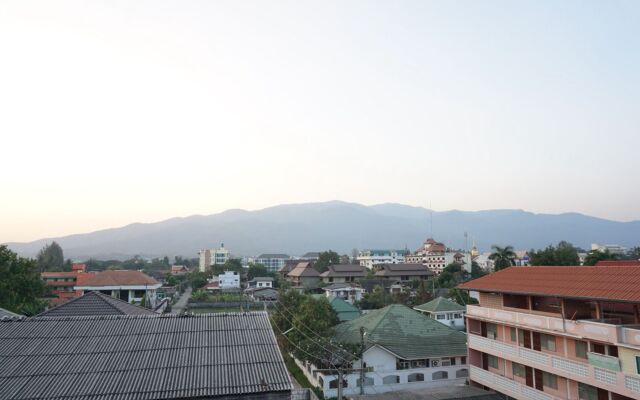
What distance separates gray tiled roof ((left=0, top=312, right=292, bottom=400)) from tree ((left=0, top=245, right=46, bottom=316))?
28.7m

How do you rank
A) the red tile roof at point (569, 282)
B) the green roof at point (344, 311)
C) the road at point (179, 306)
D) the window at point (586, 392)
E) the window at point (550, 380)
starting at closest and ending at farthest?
the red tile roof at point (569, 282) < the window at point (586, 392) < the window at point (550, 380) < the green roof at point (344, 311) < the road at point (179, 306)

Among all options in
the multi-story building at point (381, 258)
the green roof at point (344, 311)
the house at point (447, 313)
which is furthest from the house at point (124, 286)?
the multi-story building at point (381, 258)

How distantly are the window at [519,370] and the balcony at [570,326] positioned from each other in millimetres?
2106

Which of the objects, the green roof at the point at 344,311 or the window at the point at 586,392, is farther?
the green roof at the point at 344,311

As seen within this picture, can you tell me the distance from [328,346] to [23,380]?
16388 mm

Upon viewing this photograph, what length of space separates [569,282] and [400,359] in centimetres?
1072

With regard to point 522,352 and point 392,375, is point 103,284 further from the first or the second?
point 522,352

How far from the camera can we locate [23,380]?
11547 mm

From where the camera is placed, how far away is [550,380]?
61.4 ft

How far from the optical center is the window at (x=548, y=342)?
18.6 m

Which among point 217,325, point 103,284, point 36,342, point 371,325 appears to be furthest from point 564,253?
point 103,284

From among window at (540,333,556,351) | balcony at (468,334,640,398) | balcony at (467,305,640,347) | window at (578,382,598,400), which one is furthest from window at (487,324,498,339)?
window at (578,382,598,400)

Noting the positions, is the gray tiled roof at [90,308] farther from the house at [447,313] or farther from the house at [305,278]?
the house at [305,278]

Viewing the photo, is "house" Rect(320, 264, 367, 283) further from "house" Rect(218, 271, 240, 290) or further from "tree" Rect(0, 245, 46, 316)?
"tree" Rect(0, 245, 46, 316)
